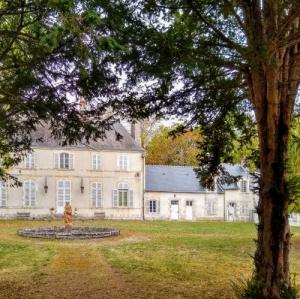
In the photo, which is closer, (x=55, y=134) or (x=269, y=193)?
(x=269, y=193)

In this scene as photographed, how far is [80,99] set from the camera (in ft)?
22.4

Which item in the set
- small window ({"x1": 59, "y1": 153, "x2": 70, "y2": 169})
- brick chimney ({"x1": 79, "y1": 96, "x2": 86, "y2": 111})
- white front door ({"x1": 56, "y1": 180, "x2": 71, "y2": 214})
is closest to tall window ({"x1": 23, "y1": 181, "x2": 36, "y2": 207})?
white front door ({"x1": 56, "y1": 180, "x2": 71, "y2": 214})

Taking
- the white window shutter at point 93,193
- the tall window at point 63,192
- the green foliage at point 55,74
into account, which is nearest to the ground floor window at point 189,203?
the white window shutter at point 93,193

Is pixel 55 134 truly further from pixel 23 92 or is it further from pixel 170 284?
pixel 170 284

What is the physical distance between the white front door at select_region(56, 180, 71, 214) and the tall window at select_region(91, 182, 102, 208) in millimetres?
1768

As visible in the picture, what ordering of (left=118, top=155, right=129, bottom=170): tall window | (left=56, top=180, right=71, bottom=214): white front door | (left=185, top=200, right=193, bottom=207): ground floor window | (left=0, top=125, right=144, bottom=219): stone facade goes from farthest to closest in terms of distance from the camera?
(left=185, top=200, right=193, bottom=207): ground floor window → (left=118, top=155, right=129, bottom=170): tall window → (left=56, top=180, right=71, bottom=214): white front door → (left=0, top=125, right=144, bottom=219): stone facade

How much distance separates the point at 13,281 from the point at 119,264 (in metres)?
3.28

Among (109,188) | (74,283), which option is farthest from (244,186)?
(74,283)

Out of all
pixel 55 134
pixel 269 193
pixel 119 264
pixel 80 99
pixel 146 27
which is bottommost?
pixel 119 264

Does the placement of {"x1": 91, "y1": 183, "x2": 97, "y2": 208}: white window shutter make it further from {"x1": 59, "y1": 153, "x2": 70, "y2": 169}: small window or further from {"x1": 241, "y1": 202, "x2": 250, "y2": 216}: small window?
{"x1": 241, "y1": 202, "x2": 250, "y2": 216}: small window

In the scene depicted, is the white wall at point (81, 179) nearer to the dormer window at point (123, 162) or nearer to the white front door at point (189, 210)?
the dormer window at point (123, 162)

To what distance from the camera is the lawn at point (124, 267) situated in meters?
8.62

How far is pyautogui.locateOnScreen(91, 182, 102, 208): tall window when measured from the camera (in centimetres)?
3372

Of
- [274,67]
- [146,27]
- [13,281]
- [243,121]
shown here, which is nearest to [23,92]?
[146,27]
